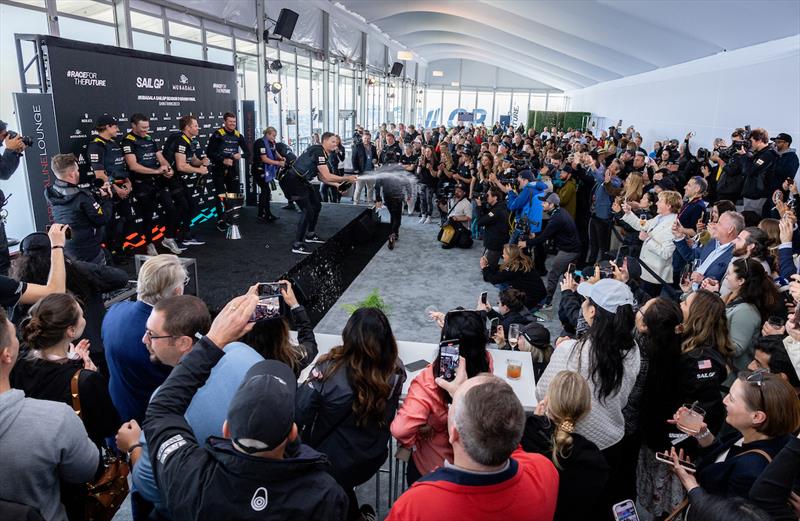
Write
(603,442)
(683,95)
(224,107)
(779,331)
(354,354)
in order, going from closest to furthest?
1. (354,354)
2. (603,442)
3. (779,331)
4. (224,107)
5. (683,95)

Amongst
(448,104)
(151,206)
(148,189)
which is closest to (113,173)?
(148,189)

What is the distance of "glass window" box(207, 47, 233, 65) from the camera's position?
853cm

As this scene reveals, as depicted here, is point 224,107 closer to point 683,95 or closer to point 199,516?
point 199,516

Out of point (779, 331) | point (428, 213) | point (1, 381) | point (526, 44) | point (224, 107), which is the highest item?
point (526, 44)

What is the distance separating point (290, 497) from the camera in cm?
123

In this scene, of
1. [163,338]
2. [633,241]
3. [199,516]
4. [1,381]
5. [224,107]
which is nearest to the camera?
[199,516]

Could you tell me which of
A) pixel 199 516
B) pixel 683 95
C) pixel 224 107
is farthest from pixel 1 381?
pixel 683 95

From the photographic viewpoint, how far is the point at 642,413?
249cm

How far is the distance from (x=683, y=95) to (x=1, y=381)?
14943mm

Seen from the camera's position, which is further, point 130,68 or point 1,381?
point 130,68

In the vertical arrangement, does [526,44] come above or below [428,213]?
above

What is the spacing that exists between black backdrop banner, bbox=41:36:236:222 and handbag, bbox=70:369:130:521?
4.25 meters

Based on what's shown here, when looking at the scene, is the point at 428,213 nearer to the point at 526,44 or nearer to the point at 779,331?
the point at 779,331

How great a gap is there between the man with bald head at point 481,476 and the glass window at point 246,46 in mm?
9442
